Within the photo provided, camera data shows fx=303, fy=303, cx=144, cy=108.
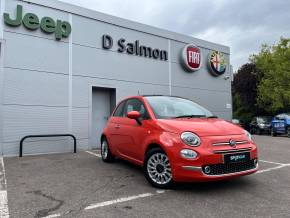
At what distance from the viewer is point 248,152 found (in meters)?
5.01

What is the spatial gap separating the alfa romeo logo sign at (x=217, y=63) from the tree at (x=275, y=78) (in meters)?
11.6

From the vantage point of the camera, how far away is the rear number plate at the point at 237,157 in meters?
4.72

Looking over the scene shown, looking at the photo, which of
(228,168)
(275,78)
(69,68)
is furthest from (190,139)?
(275,78)

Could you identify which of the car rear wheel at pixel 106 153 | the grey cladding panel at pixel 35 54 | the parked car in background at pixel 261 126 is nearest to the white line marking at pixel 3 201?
the car rear wheel at pixel 106 153

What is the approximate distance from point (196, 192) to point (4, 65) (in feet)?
23.8

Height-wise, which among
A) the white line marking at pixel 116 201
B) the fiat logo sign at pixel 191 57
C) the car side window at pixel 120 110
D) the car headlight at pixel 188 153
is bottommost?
the white line marking at pixel 116 201

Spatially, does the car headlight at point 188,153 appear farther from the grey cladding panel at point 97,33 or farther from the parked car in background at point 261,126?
the parked car in background at point 261,126

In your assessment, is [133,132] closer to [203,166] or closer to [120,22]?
[203,166]

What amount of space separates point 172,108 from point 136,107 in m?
0.82

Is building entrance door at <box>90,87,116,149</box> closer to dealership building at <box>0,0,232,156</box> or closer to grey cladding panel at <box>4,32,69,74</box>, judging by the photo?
dealership building at <box>0,0,232,156</box>

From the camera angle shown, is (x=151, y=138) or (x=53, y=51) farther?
(x=53, y=51)

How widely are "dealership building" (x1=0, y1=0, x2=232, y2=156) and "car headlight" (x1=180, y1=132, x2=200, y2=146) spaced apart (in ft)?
21.2

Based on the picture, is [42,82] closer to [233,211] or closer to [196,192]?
[196,192]

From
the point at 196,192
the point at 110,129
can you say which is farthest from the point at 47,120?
the point at 196,192
